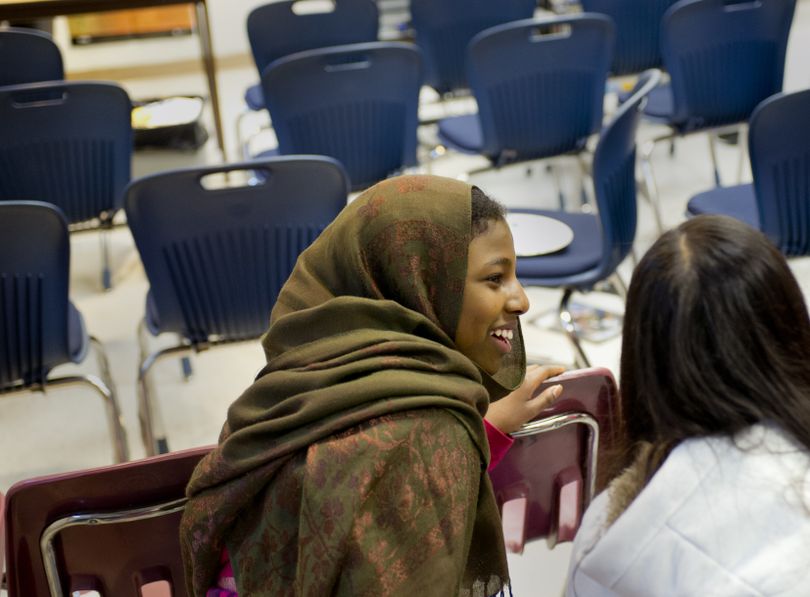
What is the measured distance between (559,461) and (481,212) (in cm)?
41

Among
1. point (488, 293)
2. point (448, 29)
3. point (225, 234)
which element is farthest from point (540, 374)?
point (448, 29)

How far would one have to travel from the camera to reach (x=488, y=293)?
52.6 inches

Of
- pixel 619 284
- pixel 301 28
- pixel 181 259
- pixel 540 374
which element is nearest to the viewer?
pixel 540 374

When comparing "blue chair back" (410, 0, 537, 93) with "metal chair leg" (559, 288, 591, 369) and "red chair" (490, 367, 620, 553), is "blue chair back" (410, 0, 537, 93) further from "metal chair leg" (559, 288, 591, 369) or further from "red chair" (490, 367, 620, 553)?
"red chair" (490, 367, 620, 553)

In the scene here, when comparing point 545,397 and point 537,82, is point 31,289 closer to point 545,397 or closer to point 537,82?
point 545,397

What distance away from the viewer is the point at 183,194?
7.50 feet

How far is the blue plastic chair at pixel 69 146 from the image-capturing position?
3.01 meters

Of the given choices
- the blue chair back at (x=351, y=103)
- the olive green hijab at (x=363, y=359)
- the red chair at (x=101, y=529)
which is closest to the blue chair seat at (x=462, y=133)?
the blue chair back at (x=351, y=103)

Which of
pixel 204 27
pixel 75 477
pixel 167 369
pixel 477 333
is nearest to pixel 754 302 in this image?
pixel 477 333

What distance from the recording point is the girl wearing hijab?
107 cm

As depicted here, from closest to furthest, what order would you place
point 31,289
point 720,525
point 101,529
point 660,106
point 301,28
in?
point 720,525
point 101,529
point 31,289
point 660,106
point 301,28

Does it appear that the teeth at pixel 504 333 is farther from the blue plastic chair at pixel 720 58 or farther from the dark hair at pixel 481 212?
the blue plastic chair at pixel 720 58

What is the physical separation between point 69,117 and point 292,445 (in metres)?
2.18

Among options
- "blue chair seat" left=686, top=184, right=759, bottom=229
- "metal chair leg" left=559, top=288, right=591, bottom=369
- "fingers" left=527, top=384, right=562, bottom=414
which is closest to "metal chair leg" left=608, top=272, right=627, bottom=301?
"metal chair leg" left=559, top=288, right=591, bottom=369
